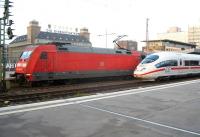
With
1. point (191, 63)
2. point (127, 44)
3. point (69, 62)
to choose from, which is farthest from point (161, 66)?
point (127, 44)

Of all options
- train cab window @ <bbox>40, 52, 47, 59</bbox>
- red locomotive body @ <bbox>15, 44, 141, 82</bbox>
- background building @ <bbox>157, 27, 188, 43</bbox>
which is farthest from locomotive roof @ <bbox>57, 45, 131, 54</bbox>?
background building @ <bbox>157, 27, 188, 43</bbox>

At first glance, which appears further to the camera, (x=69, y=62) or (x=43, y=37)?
(x=43, y=37)

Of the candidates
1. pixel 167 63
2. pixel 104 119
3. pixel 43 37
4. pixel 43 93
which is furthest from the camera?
pixel 43 37

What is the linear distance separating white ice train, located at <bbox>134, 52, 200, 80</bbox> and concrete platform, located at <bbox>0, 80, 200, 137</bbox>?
11.9 m

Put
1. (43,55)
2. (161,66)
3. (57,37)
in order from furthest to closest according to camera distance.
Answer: (57,37) < (161,66) < (43,55)

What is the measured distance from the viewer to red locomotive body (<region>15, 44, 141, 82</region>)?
65.9 ft

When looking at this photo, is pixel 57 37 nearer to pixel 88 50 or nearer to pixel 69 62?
pixel 88 50

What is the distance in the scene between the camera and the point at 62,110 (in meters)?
9.77

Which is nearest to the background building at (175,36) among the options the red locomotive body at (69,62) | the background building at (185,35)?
the background building at (185,35)

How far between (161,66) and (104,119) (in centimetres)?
1640

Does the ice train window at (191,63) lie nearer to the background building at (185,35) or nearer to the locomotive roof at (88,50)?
the locomotive roof at (88,50)

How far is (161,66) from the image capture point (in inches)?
950

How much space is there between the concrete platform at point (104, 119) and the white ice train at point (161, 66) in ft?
39.2

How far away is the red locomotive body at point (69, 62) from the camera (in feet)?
65.9
